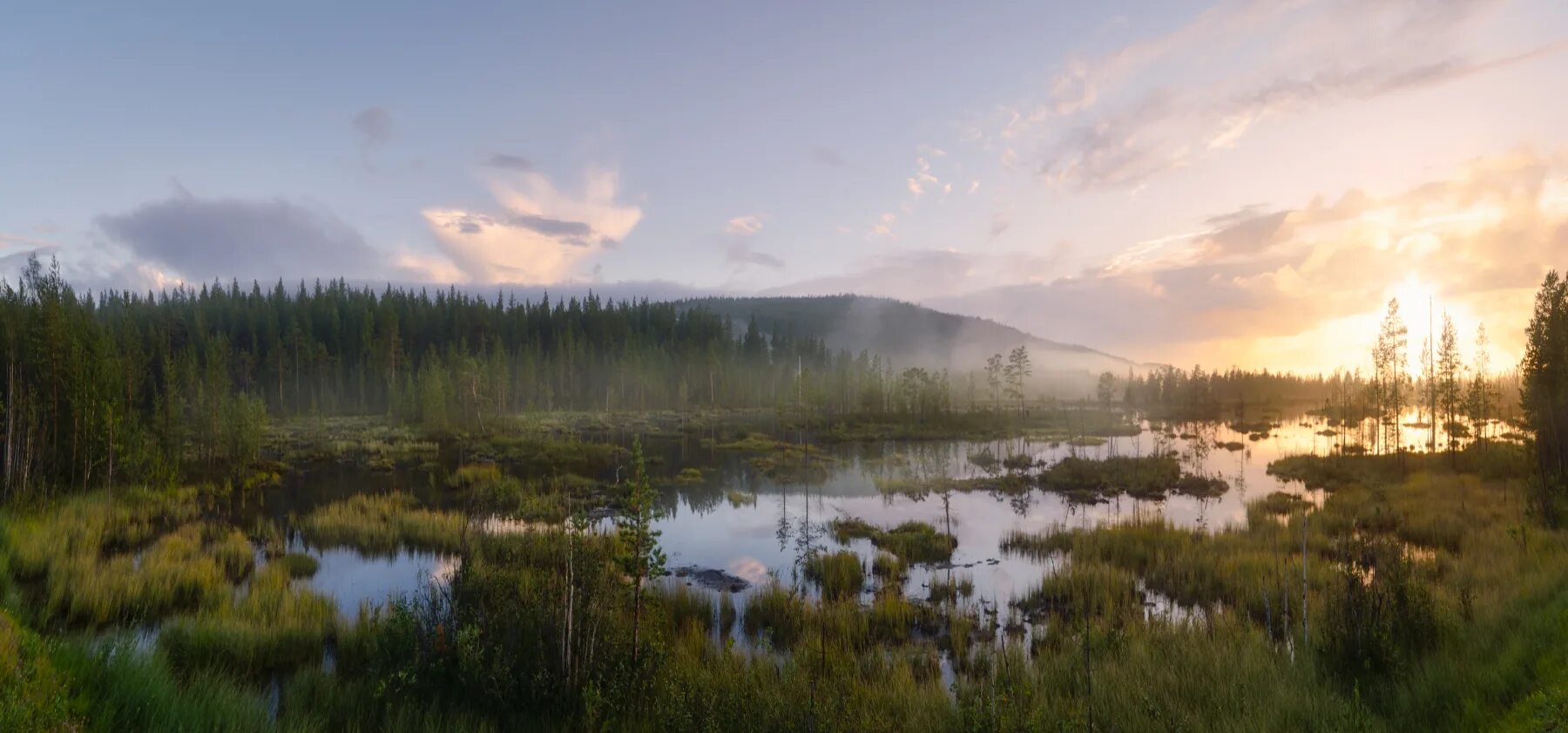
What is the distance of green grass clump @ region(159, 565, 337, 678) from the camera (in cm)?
1017

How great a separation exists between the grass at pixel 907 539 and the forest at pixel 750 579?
0.75 ft

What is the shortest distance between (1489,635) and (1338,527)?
49.2 ft

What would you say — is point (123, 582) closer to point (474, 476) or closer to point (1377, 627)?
point (474, 476)

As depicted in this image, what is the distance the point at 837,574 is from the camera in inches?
666

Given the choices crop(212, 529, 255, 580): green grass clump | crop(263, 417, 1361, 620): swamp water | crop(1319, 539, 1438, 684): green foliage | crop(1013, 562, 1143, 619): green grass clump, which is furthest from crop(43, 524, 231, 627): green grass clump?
crop(1319, 539, 1438, 684): green foliage

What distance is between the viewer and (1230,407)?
115625 millimetres

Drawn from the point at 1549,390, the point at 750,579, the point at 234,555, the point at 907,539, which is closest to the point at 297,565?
the point at 234,555

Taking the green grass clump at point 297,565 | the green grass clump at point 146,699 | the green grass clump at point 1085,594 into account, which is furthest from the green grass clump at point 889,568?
the green grass clump at point 297,565

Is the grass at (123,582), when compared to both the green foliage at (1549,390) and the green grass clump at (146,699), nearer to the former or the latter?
the green grass clump at (146,699)

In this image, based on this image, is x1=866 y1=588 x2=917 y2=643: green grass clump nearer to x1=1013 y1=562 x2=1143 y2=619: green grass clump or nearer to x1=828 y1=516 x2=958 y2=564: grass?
x1=1013 y1=562 x2=1143 y2=619: green grass clump

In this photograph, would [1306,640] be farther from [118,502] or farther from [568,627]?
[118,502]

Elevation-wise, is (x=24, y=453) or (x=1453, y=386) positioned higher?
(x=1453, y=386)

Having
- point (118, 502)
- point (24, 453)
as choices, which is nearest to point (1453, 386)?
point (118, 502)

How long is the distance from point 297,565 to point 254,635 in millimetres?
7511
